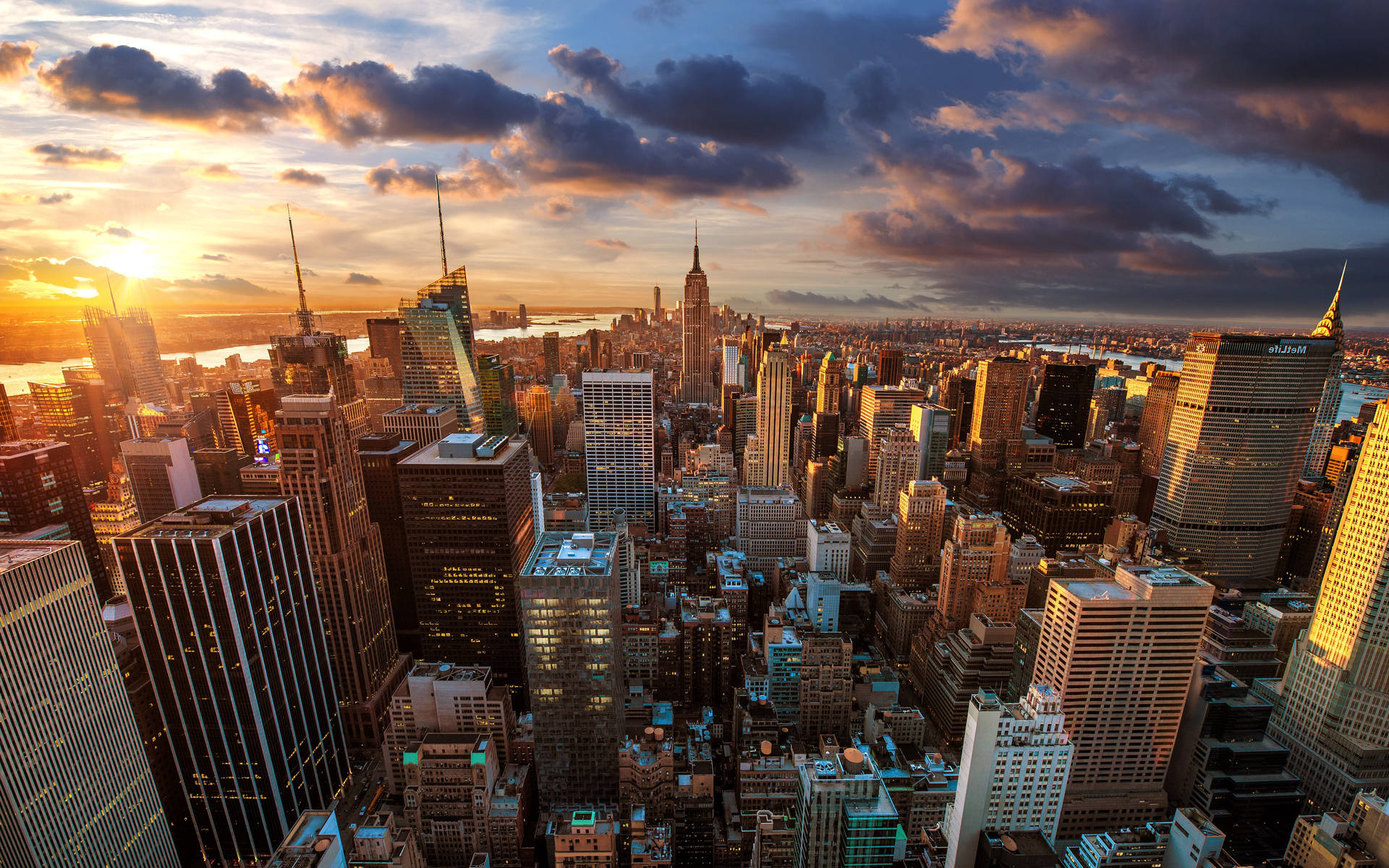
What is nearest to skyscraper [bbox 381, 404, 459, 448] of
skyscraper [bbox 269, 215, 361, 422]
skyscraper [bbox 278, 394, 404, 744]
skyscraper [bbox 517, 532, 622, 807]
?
skyscraper [bbox 269, 215, 361, 422]

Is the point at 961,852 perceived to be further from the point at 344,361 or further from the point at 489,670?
the point at 344,361

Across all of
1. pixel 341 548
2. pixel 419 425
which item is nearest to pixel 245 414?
pixel 419 425

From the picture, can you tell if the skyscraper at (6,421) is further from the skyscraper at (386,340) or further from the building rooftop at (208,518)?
the skyscraper at (386,340)

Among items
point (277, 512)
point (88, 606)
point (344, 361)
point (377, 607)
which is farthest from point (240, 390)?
point (88, 606)

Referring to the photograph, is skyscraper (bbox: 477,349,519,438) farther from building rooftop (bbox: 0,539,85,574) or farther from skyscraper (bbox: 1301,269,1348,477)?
skyscraper (bbox: 1301,269,1348,477)

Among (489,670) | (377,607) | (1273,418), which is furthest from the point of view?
(1273,418)
